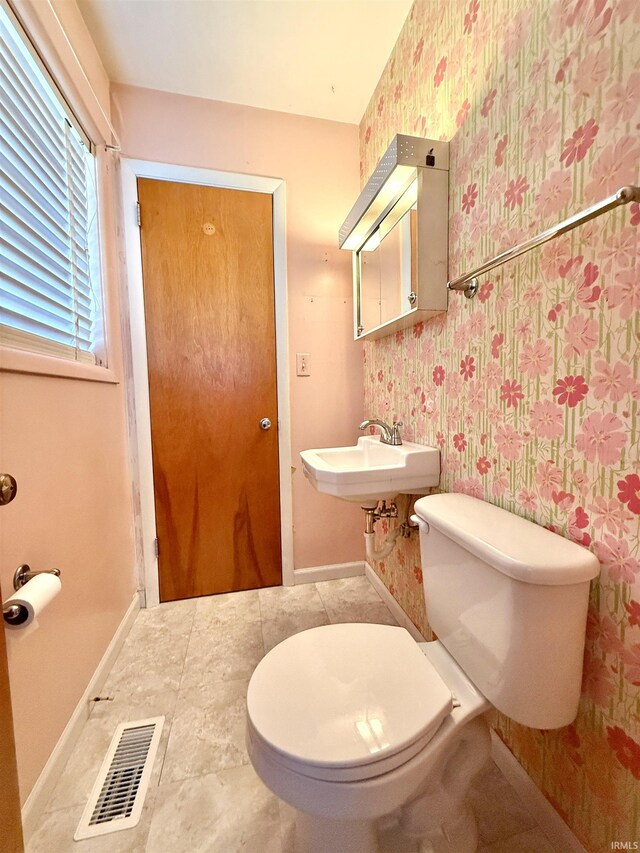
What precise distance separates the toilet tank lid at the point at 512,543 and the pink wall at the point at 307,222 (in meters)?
1.06

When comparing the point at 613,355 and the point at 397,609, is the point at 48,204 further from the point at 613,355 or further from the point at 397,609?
the point at 397,609

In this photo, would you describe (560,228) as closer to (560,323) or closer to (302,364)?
(560,323)

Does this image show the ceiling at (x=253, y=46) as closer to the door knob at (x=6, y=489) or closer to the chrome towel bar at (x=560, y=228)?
the chrome towel bar at (x=560, y=228)

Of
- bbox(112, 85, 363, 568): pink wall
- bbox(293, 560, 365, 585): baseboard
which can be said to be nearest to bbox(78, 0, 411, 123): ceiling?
bbox(112, 85, 363, 568): pink wall

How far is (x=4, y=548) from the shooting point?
2.70 feet

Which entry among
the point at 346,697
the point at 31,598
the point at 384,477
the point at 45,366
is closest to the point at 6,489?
the point at 31,598

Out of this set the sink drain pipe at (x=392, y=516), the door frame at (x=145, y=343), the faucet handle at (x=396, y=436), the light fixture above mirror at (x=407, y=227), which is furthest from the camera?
the door frame at (x=145, y=343)

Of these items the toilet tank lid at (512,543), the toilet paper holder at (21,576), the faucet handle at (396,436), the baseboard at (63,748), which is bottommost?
the baseboard at (63,748)

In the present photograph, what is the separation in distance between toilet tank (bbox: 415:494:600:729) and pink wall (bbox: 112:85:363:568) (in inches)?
46.8

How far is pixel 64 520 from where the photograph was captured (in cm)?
110

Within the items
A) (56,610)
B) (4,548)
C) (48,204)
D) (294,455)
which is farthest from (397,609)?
(48,204)

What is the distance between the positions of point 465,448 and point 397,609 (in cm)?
96

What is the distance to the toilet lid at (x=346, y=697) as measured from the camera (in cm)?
64

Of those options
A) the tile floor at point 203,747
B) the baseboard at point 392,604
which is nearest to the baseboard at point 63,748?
the tile floor at point 203,747
